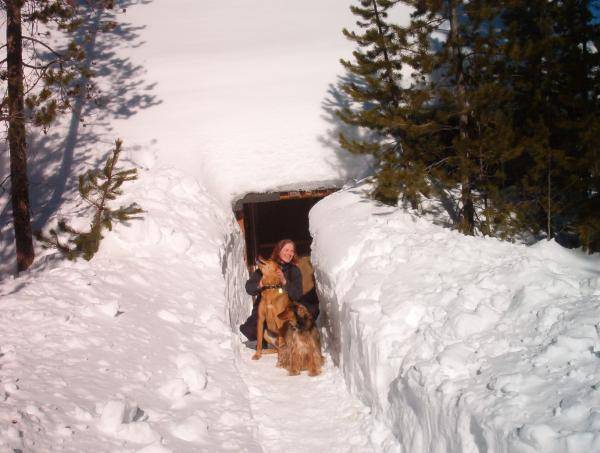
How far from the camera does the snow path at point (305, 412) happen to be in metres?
5.35

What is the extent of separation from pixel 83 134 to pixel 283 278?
7.68 m

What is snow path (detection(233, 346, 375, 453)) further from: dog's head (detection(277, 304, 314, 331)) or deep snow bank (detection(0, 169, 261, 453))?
dog's head (detection(277, 304, 314, 331))

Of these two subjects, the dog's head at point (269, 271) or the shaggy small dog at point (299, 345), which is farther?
the dog's head at point (269, 271)

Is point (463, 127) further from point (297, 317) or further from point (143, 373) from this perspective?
point (143, 373)

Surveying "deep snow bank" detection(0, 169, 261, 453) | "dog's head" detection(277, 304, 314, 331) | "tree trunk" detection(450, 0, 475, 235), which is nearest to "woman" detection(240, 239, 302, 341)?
"deep snow bank" detection(0, 169, 261, 453)

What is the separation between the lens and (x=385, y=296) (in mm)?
6270

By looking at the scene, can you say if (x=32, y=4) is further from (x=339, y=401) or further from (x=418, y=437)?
(x=418, y=437)

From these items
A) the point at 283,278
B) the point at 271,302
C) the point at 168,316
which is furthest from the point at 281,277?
the point at 168,316

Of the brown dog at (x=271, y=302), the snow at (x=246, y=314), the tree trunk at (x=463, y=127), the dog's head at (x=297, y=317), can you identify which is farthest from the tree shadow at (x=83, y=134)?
the tree trunk at (x=463, y=127)

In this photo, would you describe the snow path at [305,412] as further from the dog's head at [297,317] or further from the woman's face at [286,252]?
the woman's face at [286,252]

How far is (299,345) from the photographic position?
24.1ft

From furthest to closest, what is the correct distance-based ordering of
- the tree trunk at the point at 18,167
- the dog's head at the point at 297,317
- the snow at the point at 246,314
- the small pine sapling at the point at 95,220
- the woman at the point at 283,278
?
the tree trunk at the point at 18,167 → the small pine sapling at the point at 95,220 → the woman at the point at 283,278 → the dog's head at the point at 297,317 → the snow at the point at 246,314

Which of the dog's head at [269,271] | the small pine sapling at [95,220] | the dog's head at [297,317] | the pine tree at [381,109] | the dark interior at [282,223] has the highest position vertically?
the pine tree at [381,109]

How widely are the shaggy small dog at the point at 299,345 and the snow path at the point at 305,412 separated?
0.14m
